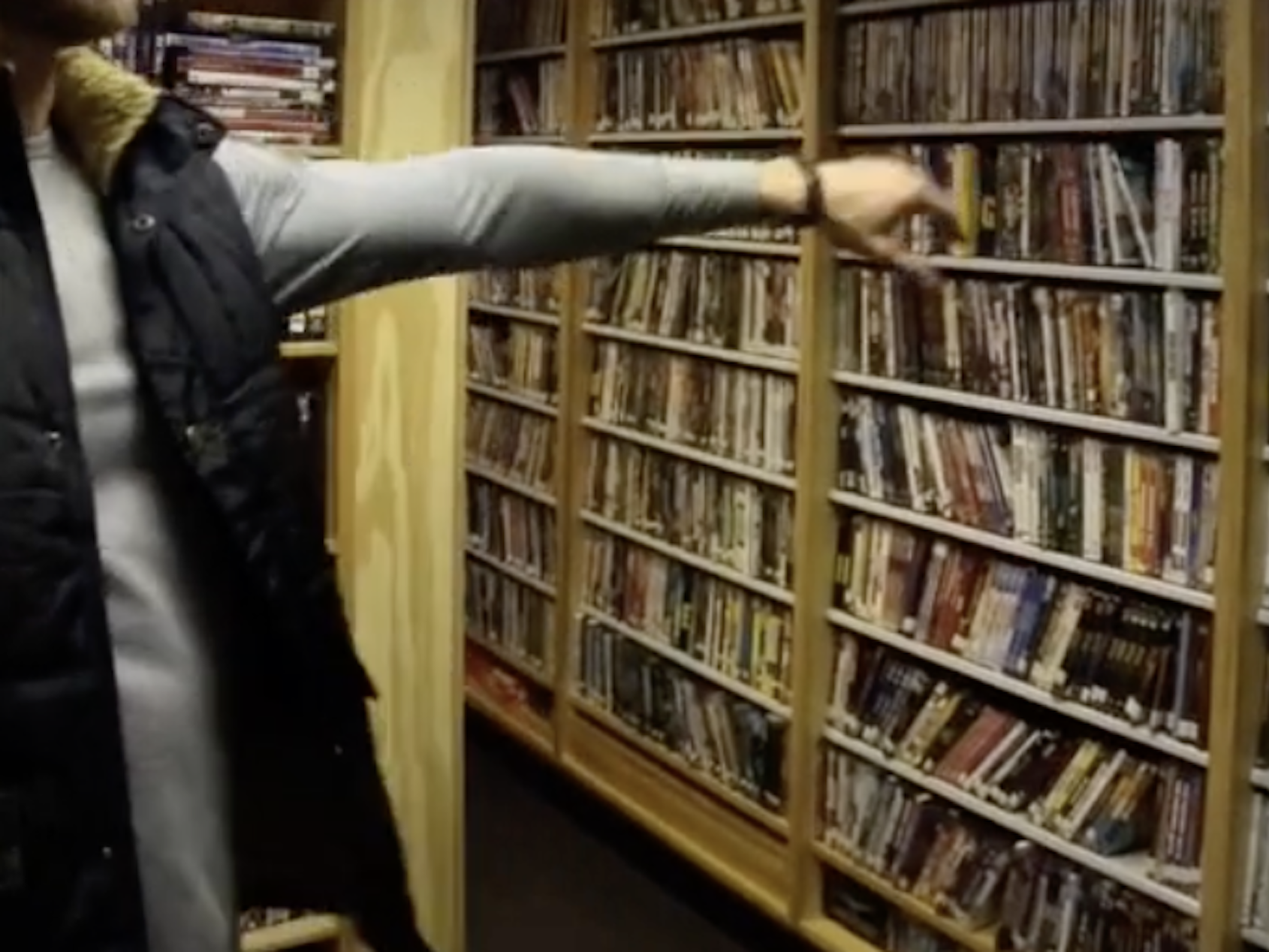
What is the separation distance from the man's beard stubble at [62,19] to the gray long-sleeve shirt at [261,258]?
75 millimetres

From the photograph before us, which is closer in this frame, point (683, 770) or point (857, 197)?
point (857, 197)

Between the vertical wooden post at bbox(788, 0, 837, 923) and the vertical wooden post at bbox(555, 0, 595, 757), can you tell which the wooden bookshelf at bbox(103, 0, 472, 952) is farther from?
the vertical wooden post at bbox(555, 0, 595, 757)

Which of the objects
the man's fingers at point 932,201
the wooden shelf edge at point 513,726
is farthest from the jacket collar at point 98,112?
the wooden shelf edge at point 513,726

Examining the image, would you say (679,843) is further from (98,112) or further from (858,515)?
(98,112)

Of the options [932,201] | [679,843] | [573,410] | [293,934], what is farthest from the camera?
[573,410]

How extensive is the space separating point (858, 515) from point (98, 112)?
2.23m

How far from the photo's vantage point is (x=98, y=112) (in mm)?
1264

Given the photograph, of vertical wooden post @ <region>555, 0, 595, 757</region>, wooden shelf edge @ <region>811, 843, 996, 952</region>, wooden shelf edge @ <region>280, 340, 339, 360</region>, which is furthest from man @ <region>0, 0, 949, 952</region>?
vertical wooden post @ <region>555, 0, 595, 757</region>

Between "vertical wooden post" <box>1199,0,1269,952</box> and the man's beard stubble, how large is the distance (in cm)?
160

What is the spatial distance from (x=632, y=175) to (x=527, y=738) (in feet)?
10.8

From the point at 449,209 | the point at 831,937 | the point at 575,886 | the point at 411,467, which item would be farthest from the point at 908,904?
the point at 449,209

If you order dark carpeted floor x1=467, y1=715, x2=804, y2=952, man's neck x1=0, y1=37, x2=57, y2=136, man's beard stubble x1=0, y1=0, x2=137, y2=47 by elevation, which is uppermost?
man's beard stubble x1=0, y1=0, x2=137, y2=47

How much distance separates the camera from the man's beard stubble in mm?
1186

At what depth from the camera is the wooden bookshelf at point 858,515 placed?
2.50 meters
